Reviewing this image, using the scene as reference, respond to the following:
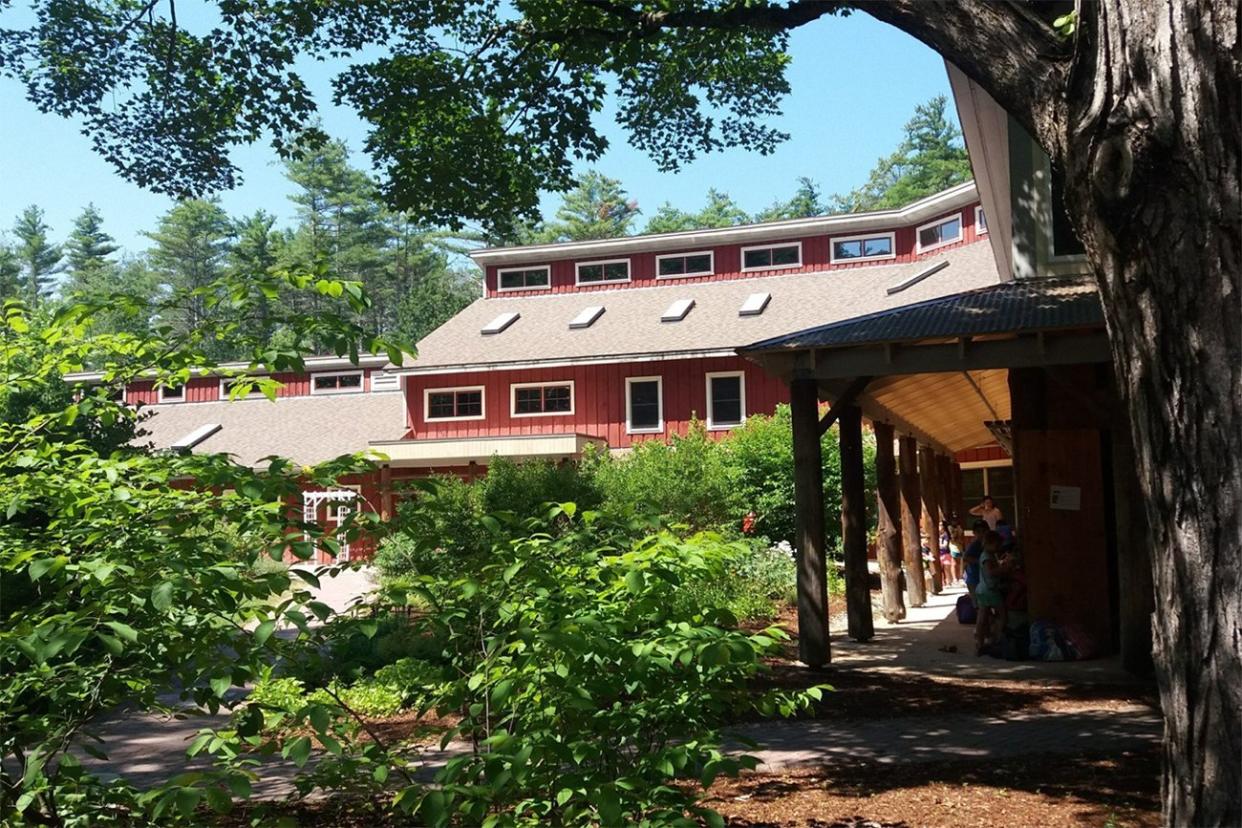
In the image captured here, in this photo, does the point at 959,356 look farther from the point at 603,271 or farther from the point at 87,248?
the point at 87,248

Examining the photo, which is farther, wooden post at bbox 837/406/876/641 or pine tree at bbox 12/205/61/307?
pine tree at bbox 12/205/61/307

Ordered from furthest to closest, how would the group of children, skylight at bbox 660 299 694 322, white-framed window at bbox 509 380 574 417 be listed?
skylight at bbox 660 299 694 322, white-framed window at bbox 509 380 574 417, the group of children

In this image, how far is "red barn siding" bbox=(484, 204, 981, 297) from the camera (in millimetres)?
33406

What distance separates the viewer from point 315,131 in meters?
15.2

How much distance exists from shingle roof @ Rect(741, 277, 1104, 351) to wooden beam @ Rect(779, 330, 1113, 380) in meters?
0.19

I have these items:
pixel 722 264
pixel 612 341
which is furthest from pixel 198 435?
pixel 722 264

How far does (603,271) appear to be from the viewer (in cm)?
3562

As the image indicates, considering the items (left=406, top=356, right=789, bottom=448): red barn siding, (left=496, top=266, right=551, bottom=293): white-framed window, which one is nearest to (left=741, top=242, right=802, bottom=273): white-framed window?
(left=406, top=356, right=789, bottom=448): red barn siding

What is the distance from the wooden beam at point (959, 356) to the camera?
10.1m

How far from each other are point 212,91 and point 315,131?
4.83ft

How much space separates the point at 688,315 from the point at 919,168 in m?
47.2

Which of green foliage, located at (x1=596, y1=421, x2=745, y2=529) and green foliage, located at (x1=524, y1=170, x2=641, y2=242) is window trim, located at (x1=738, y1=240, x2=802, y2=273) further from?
green foliage, located at (x1=524, y1=170, x2=641, y2=242)

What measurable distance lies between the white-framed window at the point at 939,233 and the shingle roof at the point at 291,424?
667 inches

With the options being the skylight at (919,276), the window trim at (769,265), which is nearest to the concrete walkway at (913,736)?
the skylight at (919,276)
